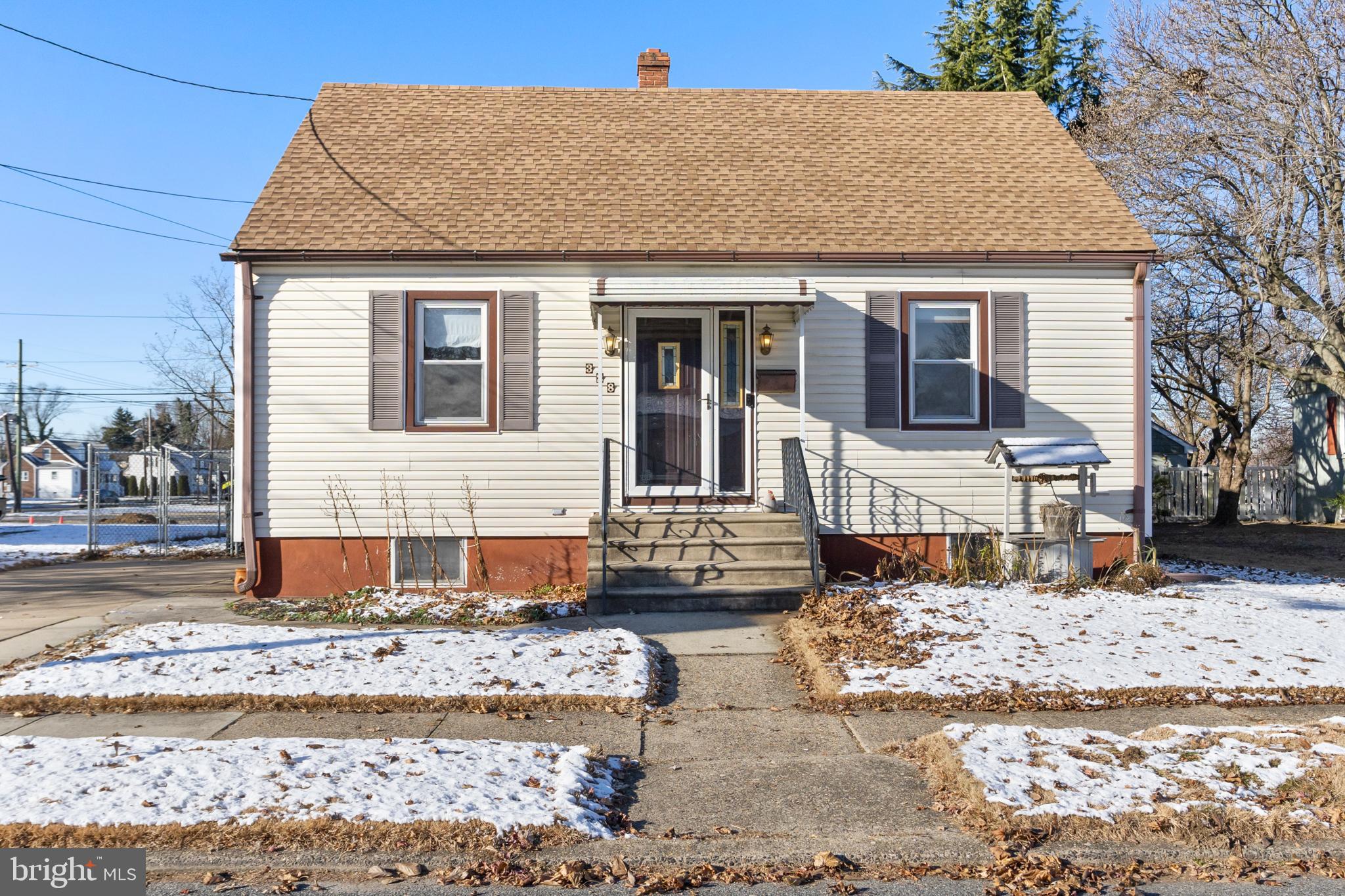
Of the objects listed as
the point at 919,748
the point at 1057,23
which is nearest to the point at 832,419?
the point at 919,748

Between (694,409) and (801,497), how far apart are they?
174cm

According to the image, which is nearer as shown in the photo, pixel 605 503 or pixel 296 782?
pixel 296 782

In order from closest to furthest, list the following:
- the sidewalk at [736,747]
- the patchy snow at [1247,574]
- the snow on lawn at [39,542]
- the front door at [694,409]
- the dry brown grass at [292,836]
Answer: the dry brown grass at [292,836], the sidewalk at [736,747], the front door at [694,409], the patchy snow at [1247,574], the snow on lawn at [39,542]

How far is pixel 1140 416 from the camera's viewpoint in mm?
10297

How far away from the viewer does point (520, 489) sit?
33.3ft

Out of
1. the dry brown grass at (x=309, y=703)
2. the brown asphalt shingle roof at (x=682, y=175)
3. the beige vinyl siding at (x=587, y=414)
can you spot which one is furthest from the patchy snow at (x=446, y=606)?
the brown asphalt shingle roof at (x=682, y=175)

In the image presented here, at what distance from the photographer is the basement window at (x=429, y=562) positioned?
10.1m

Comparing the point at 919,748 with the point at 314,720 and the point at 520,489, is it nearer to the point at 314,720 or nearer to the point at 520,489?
the point at 314,720

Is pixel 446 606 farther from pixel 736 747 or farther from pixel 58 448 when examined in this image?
pixel 58 448

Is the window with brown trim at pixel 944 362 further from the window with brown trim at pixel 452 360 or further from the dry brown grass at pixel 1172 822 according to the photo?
the dry brown grass at pixel 1172 822

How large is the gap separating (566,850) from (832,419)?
6901 millimetres

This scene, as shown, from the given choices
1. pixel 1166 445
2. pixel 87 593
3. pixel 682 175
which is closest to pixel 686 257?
pixel 682 175

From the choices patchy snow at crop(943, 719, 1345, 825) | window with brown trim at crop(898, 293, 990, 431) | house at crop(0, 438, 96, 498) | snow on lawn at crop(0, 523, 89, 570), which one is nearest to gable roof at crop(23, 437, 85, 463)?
house at crop(0, 438, 96, 498)

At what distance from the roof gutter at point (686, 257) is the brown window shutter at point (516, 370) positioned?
0.57 metres
